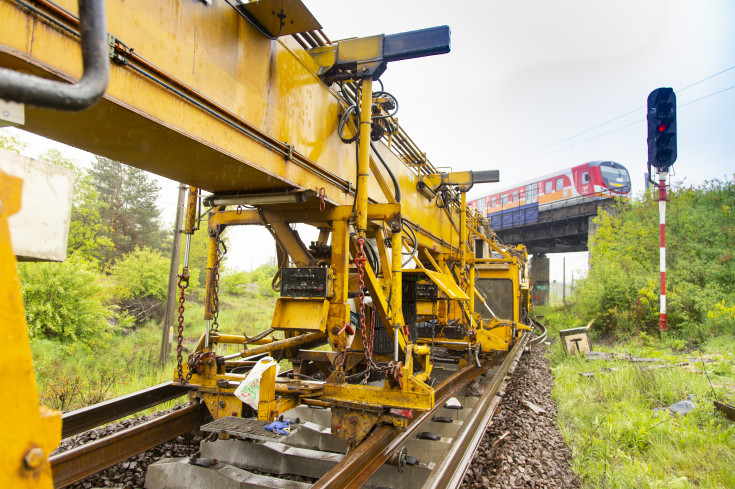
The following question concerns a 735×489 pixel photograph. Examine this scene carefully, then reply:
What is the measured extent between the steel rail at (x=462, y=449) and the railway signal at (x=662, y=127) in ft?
27.3

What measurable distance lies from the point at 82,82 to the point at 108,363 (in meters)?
12.1

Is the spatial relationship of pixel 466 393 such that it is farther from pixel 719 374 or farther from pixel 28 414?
pixel 28 414

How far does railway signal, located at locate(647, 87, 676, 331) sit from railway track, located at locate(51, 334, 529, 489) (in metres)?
8.46

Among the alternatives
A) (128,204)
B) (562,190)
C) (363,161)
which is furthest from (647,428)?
(128,204)

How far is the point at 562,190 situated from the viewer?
28.3m

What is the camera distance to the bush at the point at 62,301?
10234mm

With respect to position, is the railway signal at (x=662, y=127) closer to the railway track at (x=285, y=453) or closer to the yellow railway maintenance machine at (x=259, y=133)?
the yellow railway maintenance machine at (x=259, y=133)

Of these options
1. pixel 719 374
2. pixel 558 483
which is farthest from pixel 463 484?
pixel 719 374

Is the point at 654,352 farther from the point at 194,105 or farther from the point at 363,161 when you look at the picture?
the point at 194,105

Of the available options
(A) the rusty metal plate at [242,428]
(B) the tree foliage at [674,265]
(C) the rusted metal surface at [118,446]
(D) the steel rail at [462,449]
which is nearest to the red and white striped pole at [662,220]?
(B) the tree foliage at [674,265]

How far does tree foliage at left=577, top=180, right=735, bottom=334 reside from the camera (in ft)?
42.4

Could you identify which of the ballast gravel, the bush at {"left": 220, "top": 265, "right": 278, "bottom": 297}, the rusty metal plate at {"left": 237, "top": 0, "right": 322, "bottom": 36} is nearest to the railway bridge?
the bush at {"left": 220, "top": 265, "right": 278, "bottom": 297}

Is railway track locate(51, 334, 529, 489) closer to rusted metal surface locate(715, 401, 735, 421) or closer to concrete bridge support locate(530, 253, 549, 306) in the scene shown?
rusted metal surface locate(715, 401, 735, 421)

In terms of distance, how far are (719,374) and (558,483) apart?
5.56 meters
